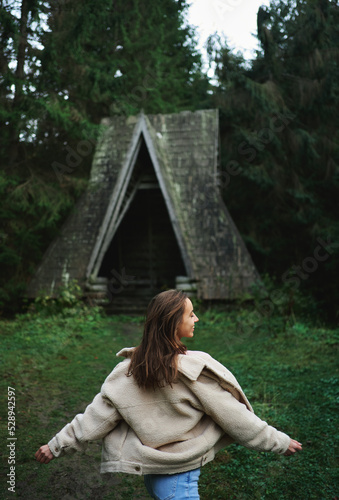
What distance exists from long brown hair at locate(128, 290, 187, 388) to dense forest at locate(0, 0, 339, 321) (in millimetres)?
7106

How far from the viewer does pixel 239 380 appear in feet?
18.6

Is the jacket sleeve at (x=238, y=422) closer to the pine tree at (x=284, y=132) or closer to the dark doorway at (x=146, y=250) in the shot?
the dark doorway at (x=146, y=250)

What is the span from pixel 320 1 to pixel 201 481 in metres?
14.1

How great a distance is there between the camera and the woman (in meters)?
2.11

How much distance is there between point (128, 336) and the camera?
854cm

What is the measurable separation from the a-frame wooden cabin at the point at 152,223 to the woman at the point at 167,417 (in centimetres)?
802

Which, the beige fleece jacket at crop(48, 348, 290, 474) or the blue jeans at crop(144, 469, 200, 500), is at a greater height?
the beige fleece jacket at crop(48, 348, 290, 474)

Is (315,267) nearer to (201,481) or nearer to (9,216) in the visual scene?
(9,216)

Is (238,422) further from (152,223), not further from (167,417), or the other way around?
(152,223)

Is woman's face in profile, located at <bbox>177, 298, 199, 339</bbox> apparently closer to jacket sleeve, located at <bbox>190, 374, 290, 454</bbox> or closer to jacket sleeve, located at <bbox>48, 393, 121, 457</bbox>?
jacket sleeve, located at <bbox>190, 374, 290, 454</bbox>

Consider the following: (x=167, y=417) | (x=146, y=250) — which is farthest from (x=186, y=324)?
(x=146, y=250)

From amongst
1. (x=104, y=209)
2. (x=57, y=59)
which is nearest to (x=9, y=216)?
(x=104, y=209)

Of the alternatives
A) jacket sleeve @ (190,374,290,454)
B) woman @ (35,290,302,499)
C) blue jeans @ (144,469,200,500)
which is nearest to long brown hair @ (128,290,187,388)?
woman @ (35,290,302,499)

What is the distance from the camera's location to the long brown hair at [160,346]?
212cm
